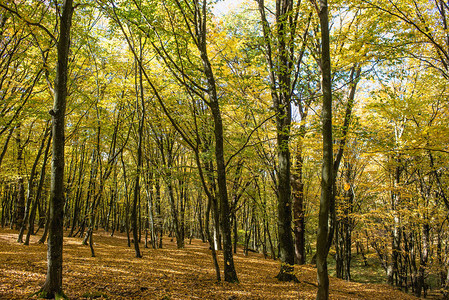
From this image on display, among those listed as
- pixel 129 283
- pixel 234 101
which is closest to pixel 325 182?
pixel 234 101

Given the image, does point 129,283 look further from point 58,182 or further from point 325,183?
point 325,183

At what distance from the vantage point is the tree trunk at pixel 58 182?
423cm

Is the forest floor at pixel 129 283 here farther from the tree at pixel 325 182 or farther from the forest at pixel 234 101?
the tree at pixel 325 182

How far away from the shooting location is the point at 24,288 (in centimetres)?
471

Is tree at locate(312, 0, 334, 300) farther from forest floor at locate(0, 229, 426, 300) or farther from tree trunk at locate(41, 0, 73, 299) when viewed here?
tree trunk at locate(41, 0, 73, 299)

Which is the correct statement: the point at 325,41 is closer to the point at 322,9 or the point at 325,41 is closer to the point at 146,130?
the point at 322,9

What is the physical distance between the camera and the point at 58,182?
4.41 m

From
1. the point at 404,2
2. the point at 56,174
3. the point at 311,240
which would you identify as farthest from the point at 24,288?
the point at 311,240

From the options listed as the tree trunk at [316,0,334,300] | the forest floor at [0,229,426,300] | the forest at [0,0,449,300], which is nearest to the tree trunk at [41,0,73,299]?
the forest at [0,0,449,300]

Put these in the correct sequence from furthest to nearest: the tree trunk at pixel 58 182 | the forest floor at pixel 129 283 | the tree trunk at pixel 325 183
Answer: the forest floor at pixel 129 283 → the tree trunk at pixel 58 182 → the tree trunk at pixel 325 183

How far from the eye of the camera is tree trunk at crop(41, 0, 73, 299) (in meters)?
4.23

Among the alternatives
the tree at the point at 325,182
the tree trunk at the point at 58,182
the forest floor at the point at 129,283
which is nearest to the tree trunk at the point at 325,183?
the tree at the point at 325,182

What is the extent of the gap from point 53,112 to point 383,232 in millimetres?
18986

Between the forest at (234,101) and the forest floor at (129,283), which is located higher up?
the forest at (234,101)
